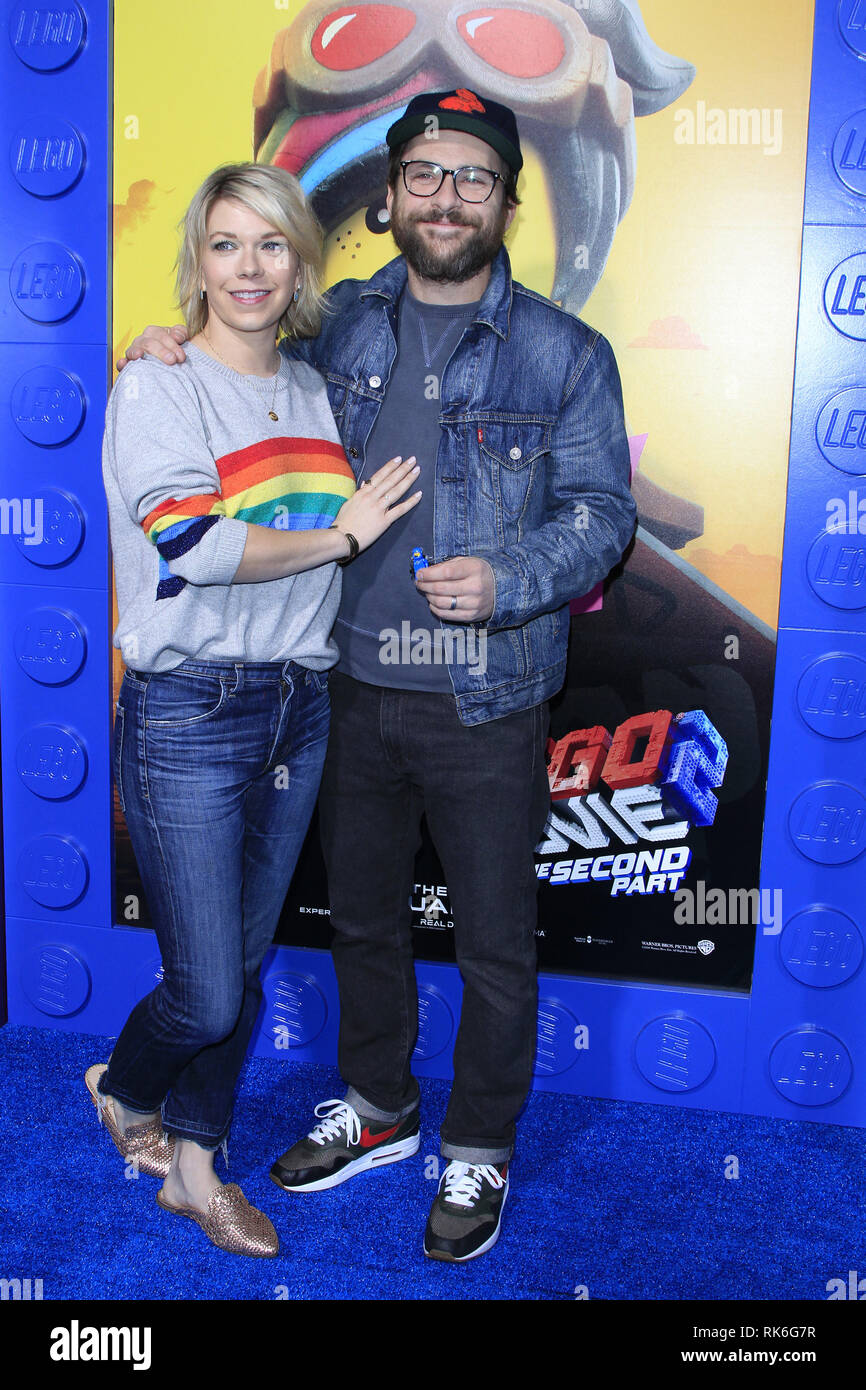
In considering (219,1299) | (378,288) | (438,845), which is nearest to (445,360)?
(378,288)

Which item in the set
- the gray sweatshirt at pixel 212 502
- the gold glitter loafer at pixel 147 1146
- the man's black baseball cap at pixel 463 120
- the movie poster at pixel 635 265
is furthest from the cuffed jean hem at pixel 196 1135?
the man's black baseball cap at pixel 463 120

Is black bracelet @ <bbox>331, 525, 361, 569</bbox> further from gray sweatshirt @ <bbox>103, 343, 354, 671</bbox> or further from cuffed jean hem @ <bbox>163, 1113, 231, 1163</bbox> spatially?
cuffed jean hem @ <bbox>163, 1113, 231, 1163</bbox>

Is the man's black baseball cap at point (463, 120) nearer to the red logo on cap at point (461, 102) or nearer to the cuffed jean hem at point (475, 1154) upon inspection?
the red logo on cap at point (461, 102)

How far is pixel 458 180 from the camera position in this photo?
77.2 inches

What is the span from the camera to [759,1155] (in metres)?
2.41

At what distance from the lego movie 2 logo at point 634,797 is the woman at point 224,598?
68 cm

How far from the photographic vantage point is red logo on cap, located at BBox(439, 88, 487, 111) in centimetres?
197

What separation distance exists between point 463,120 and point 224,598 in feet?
3.19

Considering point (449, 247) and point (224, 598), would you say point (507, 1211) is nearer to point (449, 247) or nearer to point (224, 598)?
point (224, 598)

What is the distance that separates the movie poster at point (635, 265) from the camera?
2.23 m

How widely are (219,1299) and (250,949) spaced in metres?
0.61

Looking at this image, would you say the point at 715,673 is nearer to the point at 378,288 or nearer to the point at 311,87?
the point at 378,288

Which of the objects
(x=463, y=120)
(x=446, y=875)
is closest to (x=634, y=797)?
(x=446, y=875)

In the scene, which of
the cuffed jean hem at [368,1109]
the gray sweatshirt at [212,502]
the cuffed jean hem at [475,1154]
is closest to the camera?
the gray sweatshirt at [212,502]
